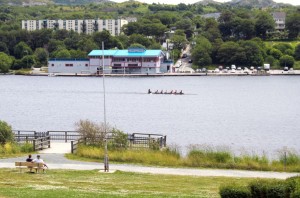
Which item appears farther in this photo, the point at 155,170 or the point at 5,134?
the point at 5,134

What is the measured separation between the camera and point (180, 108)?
104 meters

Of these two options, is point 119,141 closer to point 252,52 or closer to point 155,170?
point 155,170

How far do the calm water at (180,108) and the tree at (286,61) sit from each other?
41.1 ft

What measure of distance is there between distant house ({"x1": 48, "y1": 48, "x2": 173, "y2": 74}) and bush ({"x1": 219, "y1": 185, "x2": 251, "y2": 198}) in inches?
6614

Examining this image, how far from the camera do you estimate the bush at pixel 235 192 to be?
18.4 metres

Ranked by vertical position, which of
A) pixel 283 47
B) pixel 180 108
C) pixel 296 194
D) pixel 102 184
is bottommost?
pixel 180 108

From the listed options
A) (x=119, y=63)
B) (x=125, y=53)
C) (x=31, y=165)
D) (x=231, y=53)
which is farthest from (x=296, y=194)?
(x=231, y=53)

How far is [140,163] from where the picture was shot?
3506 centimetres

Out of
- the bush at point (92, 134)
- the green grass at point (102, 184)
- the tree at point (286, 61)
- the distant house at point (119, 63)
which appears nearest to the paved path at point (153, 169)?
the green grass at point (102, 184)

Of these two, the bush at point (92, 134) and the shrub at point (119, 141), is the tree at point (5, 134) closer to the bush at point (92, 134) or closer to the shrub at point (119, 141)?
the bush at point (92, 134)

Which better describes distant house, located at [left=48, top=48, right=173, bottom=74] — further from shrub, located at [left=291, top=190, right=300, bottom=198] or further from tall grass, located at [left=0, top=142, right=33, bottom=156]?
shrub, located at [left=291, top=190, right=300, bottom=198]

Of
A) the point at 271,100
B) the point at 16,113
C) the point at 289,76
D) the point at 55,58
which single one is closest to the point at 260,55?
the point at 289,76

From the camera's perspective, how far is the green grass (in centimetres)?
2274

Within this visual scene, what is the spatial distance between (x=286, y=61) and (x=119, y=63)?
147 ft
